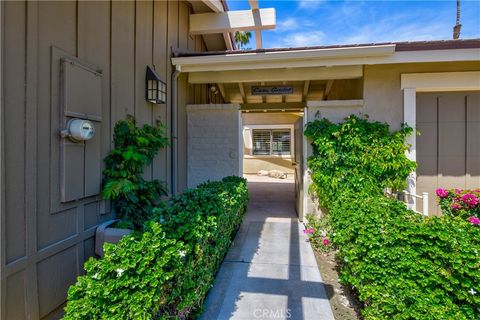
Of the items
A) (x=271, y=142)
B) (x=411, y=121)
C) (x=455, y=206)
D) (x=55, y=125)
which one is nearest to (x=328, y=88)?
(x=411, y=121)

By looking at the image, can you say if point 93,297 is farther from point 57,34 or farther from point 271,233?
point 271,233

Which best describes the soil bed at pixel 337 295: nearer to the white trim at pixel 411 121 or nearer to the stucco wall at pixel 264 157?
the white trim at pixel 411 121

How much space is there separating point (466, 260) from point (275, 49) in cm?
404

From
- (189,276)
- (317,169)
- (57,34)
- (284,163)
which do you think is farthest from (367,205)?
(284,163)

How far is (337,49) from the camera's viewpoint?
176 inches

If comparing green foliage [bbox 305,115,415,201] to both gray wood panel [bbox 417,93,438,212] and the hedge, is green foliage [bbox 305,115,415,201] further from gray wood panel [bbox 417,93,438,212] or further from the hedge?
the hedge

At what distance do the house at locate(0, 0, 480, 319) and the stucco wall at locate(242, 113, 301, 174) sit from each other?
6.37 meters

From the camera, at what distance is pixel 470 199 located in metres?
4.02

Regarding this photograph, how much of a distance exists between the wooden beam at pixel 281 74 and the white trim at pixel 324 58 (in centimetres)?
39

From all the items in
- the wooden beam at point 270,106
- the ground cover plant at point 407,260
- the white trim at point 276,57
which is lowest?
the ground cover plant at point 407,260

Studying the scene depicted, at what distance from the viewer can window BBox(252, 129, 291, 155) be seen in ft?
50.3

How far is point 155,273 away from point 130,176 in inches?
76.8

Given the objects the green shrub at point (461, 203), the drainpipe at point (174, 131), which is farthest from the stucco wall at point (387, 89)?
the drainpipe at point (174, 131)

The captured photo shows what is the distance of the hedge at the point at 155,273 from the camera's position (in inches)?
62.7
